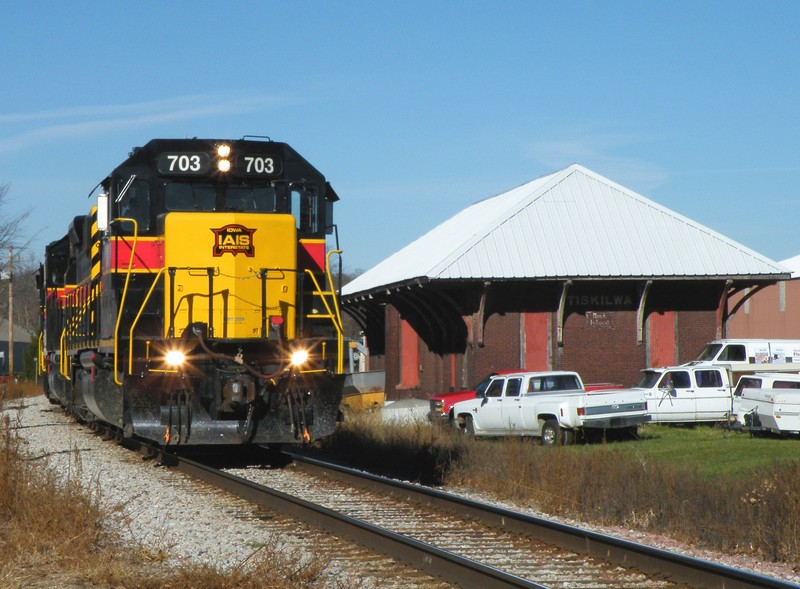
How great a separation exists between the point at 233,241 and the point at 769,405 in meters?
13.0

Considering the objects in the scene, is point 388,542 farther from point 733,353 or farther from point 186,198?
point 733,353

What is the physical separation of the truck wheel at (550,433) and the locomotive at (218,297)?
7.45m

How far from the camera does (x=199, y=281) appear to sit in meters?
14.0

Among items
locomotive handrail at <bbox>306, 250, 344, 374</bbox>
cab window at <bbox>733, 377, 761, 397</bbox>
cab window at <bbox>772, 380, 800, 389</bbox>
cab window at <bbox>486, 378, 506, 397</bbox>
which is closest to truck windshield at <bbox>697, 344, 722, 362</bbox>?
cab window at <bbox>733, 377, 761, 397</bbox>

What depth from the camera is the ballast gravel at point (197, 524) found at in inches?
352

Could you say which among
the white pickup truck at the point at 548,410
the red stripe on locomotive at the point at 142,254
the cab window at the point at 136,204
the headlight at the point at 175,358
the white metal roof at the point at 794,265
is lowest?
the white pickup truck at the point at 548,410

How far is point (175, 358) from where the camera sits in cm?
1341

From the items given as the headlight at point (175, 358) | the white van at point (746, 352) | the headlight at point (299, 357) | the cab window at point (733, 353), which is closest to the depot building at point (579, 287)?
the white van at point (746, 352)

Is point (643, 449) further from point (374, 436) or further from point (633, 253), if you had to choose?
point (633, 253)

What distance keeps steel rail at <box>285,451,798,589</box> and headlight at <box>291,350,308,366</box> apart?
1.93 meters

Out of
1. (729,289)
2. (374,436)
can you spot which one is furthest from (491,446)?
(729,289)

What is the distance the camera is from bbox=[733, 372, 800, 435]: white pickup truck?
21703 mm

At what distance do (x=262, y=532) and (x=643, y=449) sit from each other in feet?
37.2

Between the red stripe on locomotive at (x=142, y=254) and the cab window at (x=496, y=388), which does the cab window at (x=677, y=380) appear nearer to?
the cab window at (x=496, y=388)
